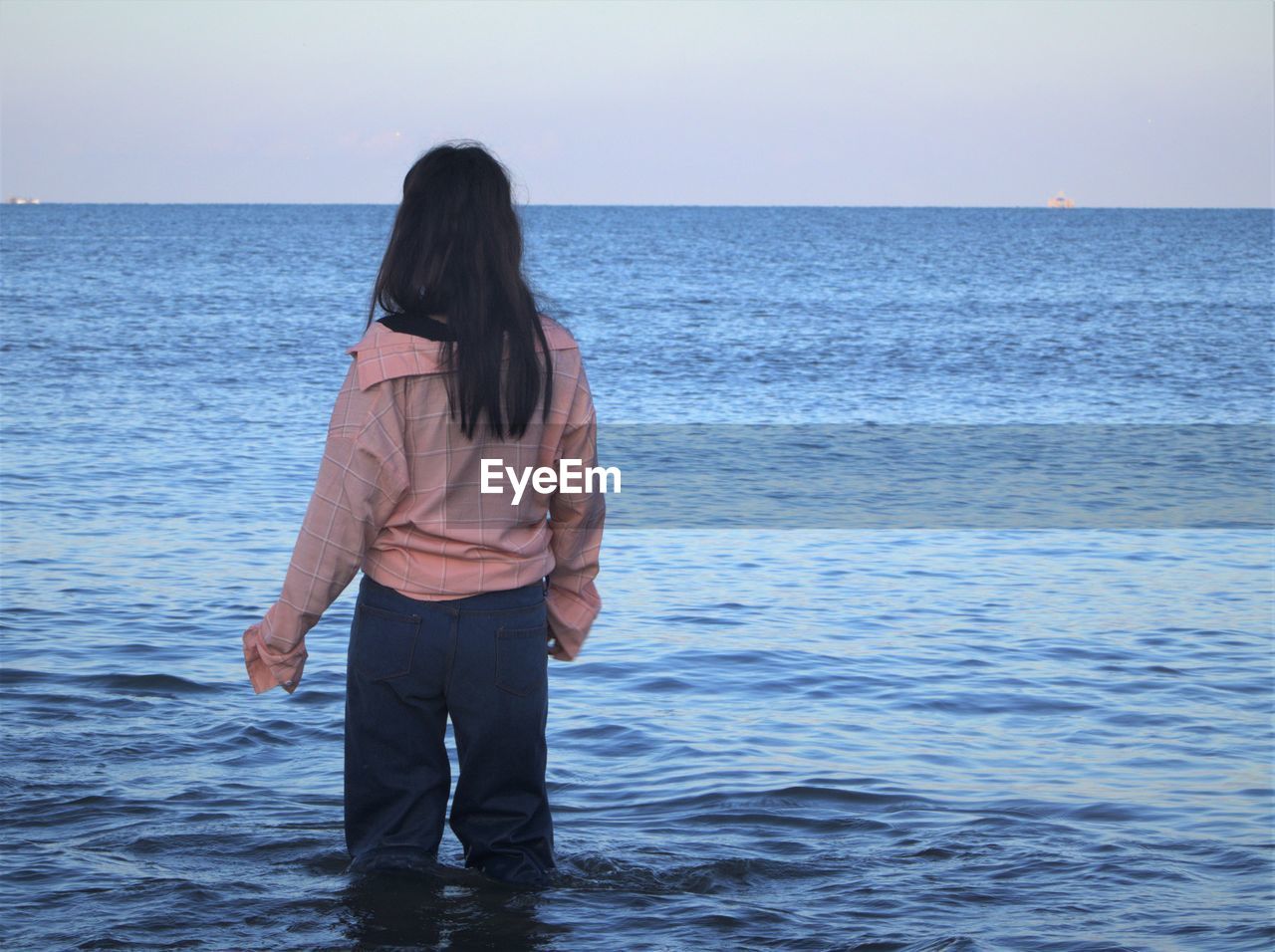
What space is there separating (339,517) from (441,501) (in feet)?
0.75

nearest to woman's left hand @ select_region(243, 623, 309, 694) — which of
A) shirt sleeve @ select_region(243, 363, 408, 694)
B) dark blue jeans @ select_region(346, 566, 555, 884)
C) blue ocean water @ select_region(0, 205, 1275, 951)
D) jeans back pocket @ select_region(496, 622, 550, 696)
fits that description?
shirt sleeve @ select_region(243, 363, 408, 694)

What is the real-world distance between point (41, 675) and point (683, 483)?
6.96 metres

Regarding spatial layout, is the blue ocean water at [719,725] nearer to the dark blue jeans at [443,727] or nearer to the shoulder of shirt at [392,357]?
the dark blue jeans at [443,727]

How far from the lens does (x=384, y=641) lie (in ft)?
10.9

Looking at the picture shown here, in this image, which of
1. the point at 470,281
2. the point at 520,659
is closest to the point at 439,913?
the point at 520,659

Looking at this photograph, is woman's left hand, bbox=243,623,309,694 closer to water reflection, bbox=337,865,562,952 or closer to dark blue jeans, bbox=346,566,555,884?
dark blue jeans, bbox=346,566,555,884

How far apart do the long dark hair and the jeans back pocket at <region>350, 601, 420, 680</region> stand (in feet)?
1.47

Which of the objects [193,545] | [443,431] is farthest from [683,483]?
[443,431]

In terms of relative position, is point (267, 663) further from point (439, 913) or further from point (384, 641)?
point (439, 913)

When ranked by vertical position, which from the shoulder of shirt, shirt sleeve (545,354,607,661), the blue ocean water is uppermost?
the shoulder of shirt

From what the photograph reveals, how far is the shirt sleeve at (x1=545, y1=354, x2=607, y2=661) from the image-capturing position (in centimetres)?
352

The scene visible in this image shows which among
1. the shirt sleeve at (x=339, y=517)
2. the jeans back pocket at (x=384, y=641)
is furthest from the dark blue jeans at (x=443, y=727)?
the shirt sleeve at (x=339, y=517)

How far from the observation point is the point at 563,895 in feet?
13.0

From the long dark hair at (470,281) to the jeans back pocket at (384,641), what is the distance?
45 centimetres
